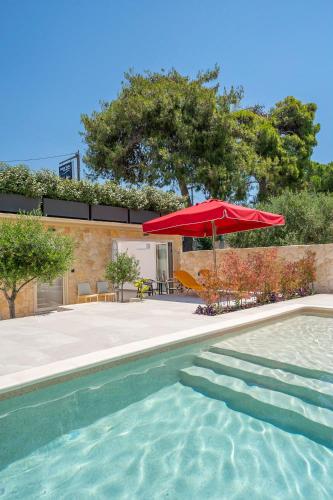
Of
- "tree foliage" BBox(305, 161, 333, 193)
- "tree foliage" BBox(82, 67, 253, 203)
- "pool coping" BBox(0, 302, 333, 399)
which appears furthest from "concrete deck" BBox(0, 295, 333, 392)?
"tree foliage" BBox(305, 161, 333, 193)

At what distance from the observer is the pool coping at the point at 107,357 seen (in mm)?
3595

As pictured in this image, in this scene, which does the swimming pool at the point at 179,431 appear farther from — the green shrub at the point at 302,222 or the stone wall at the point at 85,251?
the green shrub at the point at 302,222

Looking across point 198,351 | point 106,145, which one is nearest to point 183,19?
point 106,145

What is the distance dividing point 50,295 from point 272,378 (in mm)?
9532

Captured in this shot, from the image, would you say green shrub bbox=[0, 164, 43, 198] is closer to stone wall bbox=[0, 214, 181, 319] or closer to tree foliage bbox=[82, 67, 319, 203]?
stone wall bbox=[0, 214, 181, 319]

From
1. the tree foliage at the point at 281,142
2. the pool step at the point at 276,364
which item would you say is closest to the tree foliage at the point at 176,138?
the tree foliage at the point at 281,142

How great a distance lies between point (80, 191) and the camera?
37.7 feet

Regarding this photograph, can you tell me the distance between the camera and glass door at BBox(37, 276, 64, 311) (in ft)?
35.2

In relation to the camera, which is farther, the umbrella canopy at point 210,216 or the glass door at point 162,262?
the glass door at point 162,262

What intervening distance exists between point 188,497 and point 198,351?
2.88 m

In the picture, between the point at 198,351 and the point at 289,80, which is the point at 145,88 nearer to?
the point at 289,80

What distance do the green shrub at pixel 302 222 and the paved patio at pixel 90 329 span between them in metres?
6.89

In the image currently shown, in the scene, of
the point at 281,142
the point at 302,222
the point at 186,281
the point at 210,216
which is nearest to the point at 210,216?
the point at 210,216

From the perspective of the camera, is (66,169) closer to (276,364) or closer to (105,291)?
(105,291)
